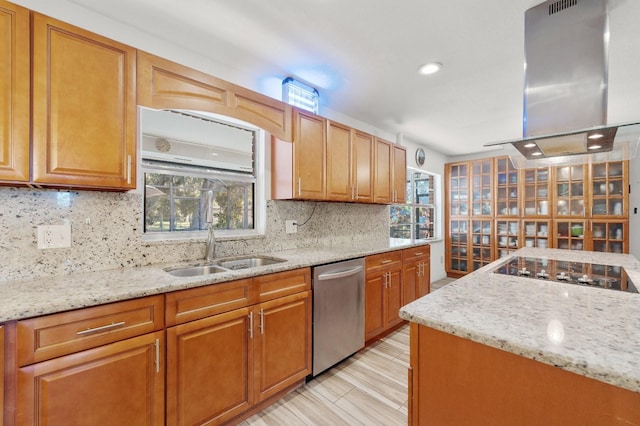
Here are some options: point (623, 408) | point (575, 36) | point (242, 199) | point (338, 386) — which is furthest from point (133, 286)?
point (575, 36)

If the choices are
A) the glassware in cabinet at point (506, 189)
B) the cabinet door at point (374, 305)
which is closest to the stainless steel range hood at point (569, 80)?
the cabinet door at point (374, 305)

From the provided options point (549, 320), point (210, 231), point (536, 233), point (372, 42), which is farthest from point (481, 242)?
point (210, 231)

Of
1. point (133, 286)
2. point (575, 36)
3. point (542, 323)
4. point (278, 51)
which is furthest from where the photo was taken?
point (278, 51)

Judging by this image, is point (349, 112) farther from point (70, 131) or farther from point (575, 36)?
point (70, 131)

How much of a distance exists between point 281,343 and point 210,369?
0.46 m

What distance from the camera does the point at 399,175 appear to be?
3506 millimetres

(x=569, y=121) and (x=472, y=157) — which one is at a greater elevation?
(x=472, y=157)

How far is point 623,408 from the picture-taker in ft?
2.14

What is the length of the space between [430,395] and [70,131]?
1.91 metres

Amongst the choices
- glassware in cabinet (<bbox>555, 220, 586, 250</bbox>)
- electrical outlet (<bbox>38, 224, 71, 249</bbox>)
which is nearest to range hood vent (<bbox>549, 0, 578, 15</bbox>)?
electrical outlet (<bbox>38, 224, 71, 249</bbox>)

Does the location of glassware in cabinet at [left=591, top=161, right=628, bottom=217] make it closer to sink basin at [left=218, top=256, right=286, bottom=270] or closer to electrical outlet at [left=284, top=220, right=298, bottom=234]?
electrical outlet at [left=284, top=220, right=298, bottom=234]

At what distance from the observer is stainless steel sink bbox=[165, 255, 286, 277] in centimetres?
180

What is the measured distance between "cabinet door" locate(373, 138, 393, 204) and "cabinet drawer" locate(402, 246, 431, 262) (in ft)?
2.08

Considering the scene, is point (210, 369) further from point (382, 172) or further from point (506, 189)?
point (506, 189)
